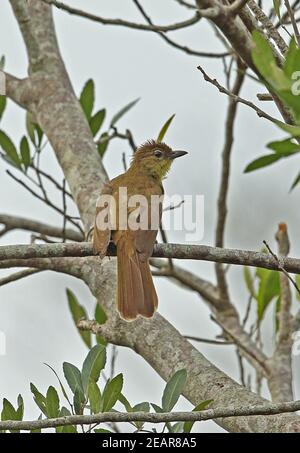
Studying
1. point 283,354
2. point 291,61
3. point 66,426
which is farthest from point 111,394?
point 283,354

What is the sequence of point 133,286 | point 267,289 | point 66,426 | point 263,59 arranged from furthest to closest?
point 267,289
point 133,286
point 66,426
point 263,59

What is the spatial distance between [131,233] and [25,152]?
120 centimetres

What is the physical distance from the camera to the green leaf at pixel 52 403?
341 centimetres

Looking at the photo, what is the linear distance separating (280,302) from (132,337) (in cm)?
129

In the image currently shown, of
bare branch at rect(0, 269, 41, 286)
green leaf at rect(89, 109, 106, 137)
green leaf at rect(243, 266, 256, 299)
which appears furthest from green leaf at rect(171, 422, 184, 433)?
green leaf at rect(89, 109, 106, 137)

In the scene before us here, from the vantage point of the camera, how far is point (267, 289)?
18.5 ft

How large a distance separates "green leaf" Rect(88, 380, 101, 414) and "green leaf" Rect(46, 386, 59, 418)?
0.43 feet

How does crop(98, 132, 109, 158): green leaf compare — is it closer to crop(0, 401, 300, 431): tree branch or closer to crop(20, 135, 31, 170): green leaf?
crop(20, 135, 31, 170): green leaf

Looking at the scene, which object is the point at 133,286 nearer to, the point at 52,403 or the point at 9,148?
the point at 52,403

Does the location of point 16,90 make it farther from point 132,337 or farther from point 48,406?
point 48,406

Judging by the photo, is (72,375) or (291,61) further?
(72,375)

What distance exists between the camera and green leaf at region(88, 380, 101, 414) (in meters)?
3.45
